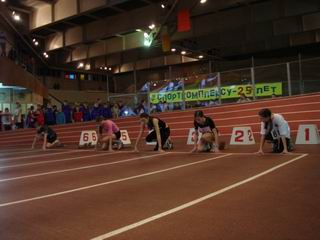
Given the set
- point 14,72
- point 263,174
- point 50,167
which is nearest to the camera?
point 263,174

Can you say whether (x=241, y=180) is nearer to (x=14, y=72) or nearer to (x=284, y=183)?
(x=284, y=183)

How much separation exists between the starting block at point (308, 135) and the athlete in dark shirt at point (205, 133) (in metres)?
2.95

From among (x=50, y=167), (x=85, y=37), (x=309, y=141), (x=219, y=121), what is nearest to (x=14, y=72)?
(x=85, y=37)

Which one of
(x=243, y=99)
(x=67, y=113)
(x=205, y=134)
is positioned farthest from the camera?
(x=67, y=113)

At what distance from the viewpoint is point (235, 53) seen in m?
32.8

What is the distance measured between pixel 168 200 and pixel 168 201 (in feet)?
0.21

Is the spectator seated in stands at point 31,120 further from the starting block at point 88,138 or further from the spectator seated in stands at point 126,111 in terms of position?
the starting block at point 88,138

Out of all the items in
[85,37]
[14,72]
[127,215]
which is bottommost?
[127,215]

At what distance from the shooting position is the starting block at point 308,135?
13289mm

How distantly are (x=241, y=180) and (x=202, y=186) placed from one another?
2.66ft

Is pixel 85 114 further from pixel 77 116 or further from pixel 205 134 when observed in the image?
pixel 205 134

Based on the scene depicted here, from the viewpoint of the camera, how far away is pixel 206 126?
40.0ft

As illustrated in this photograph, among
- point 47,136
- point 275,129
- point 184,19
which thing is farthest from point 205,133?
point 184,19

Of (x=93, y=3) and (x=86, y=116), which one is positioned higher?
(x=93, y=3)
